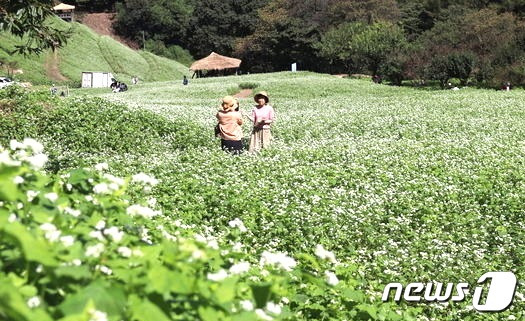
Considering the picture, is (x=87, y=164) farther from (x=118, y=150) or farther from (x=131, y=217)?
(x=131, y=217)

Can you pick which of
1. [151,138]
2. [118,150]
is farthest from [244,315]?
[151,138]

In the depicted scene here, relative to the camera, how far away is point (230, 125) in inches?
632

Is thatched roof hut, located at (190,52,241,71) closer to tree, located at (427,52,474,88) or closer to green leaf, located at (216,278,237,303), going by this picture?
tree, located at (427,52,474,88)

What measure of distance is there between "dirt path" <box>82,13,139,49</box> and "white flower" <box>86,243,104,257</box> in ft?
409

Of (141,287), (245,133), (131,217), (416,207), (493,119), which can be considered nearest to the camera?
(141,287)

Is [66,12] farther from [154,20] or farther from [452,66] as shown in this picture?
[452,66]

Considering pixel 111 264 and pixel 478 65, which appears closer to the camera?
pixel 111 264

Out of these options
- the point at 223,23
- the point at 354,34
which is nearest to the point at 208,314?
the point at 354,34

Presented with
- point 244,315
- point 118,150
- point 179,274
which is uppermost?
point 179,274

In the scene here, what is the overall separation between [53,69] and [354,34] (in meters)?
42.2

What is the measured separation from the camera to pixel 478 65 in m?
56.6

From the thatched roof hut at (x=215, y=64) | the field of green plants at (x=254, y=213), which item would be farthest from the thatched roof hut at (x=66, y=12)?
the field of green plants at (x=254, y=213)

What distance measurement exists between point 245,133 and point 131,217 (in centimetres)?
1844

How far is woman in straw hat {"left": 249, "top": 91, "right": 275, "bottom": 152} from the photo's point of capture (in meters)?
16.4
